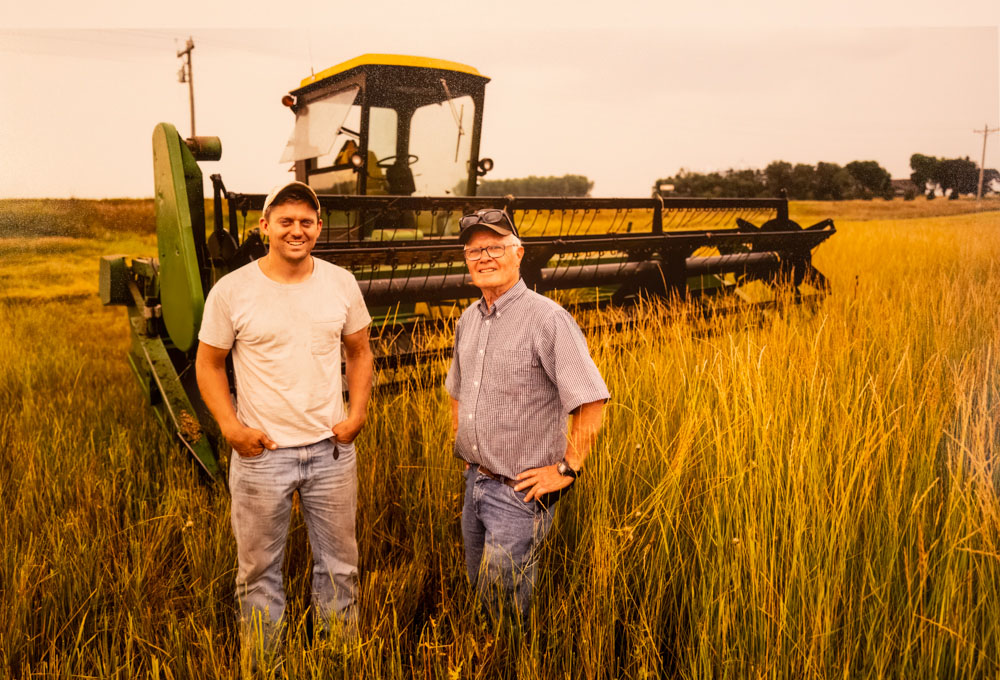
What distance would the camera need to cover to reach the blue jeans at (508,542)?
76.4 inches

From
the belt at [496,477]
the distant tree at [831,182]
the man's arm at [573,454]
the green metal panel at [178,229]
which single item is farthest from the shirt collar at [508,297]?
the distant tree at [831,182]

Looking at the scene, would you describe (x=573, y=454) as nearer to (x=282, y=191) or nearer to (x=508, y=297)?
(x=508, y=297)

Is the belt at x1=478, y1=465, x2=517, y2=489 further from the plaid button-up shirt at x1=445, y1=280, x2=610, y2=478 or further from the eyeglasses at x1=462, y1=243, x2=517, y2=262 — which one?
the eyeglasses at x1=462, y1=243, x2=517, y2=262

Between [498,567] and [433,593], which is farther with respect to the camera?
[433,593]

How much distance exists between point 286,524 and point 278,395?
437 mm

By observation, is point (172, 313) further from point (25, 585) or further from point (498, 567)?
point (498, 567)

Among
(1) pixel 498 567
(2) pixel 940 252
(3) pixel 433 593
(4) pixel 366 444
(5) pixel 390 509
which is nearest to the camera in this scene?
(1) pixel 498 567

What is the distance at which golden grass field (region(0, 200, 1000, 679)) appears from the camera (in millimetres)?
1769

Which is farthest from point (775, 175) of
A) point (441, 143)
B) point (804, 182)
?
point (441, 143)

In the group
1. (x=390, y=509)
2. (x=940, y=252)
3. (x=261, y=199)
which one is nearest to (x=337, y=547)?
(x=390, y=509)

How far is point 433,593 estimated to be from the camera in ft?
8.30

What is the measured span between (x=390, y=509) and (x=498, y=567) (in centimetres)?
133

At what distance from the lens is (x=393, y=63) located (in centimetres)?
562

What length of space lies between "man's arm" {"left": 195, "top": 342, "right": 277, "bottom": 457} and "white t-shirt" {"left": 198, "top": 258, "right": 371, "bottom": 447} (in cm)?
3
